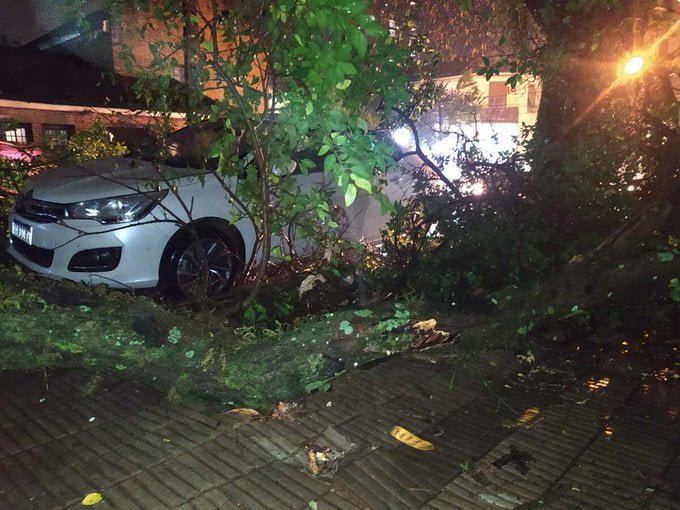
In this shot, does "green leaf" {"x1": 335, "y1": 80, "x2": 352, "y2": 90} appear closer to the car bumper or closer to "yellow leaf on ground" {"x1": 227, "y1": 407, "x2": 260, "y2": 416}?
"yellow leaf on ground" {"x1": 227, "y1": 407, "x2": 260, "y2": 416}

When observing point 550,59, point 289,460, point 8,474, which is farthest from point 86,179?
point 550,59


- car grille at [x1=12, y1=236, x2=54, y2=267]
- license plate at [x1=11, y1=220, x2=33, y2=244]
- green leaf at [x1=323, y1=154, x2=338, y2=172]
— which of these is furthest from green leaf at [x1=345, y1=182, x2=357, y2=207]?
license plate at [x1=11, y1=220, x2=33, y2=244]

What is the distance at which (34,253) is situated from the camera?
192 inches

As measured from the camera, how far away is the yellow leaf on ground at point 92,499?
2338 millimetres

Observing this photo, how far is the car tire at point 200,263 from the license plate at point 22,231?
A: 4.11 feet

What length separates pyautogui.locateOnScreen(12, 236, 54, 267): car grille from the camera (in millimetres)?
4691

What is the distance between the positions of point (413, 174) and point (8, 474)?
14.2 ft

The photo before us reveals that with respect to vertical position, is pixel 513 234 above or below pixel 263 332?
above

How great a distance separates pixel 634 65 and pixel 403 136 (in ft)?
7.34

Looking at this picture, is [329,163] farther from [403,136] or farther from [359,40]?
[403,136]

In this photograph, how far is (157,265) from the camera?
15.7ft

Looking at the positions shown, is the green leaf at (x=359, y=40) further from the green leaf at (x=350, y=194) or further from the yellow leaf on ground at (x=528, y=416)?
the yellow leaf on ground at (x=528, y=416)

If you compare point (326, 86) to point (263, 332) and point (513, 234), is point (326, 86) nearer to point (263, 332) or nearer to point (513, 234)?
point (263, 332)

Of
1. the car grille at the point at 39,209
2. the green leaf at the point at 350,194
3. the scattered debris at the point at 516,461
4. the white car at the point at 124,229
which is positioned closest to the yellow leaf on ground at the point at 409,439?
the scattered debris at the point at 516,461
